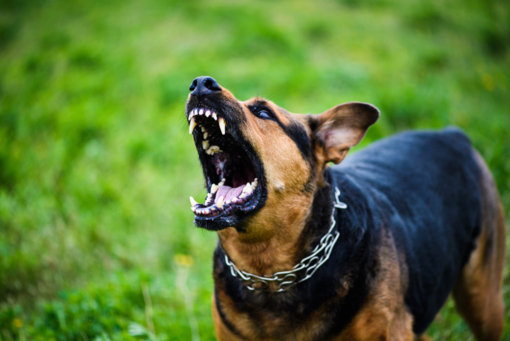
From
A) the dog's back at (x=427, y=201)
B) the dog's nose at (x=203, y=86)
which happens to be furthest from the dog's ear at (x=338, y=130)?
the dog's nose at (x=203, y=86)

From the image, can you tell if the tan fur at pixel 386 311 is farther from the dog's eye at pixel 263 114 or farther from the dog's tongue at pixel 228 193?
the dog's eye at pixel 263 114

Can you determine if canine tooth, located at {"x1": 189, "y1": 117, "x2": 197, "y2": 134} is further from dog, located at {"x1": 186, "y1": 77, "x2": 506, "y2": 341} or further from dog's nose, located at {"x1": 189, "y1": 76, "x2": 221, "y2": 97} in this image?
dog's nose, located at {"x1": 189, "y1": 76, "x2": 221, "y2": 97}

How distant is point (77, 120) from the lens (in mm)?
6070

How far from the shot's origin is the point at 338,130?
9.37ft

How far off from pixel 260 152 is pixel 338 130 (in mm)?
677

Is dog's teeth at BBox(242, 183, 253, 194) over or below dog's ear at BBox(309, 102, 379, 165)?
below

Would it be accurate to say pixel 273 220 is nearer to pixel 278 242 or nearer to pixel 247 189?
pixel 278 242

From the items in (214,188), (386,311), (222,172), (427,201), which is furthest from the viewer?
(427,201)

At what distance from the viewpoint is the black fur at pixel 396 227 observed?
2.40 metres

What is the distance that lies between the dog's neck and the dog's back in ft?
1.24

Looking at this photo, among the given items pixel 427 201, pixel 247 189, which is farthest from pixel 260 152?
pixel 427 201

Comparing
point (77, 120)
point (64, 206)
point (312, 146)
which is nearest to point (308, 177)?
point (312, 146)

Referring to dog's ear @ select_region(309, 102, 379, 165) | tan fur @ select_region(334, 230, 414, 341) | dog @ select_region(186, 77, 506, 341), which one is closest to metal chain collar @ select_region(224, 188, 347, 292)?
dog @ select_region(186, 77, 506, 341)

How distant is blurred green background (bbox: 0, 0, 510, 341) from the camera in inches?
148
